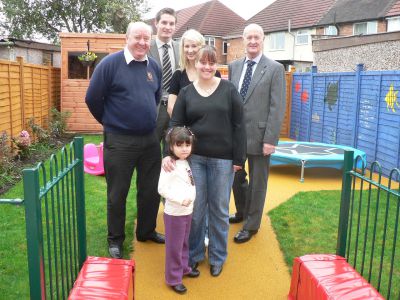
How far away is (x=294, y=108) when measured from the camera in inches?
528

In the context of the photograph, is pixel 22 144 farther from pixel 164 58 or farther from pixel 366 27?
pixel 366 27

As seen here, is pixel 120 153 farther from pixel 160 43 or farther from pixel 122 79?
pixel 160 43

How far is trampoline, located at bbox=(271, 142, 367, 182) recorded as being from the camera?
318 inches

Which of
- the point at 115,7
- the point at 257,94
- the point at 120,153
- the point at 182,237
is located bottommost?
the point at 182,237

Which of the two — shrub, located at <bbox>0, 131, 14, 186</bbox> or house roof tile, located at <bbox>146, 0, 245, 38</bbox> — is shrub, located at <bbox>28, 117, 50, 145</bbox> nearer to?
shrub, located at <bbox>0, 131, 14, 186</bbox>

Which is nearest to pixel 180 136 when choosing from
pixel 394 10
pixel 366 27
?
pixel 394 10

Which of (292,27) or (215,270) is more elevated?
(292,27)

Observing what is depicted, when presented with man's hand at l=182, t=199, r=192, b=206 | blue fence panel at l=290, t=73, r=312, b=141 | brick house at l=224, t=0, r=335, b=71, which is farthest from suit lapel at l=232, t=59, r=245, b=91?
brick house at l=224, t=0, r=335, b=71

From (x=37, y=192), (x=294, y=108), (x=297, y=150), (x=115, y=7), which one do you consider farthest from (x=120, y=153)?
(x=115, y=7)

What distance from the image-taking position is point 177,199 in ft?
11.2

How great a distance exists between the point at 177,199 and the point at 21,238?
227 centimetres

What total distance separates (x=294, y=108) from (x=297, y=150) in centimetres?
457

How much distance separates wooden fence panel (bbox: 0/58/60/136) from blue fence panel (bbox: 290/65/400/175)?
23.0 feet

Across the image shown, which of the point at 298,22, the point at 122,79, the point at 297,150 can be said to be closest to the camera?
the point at 122,79
